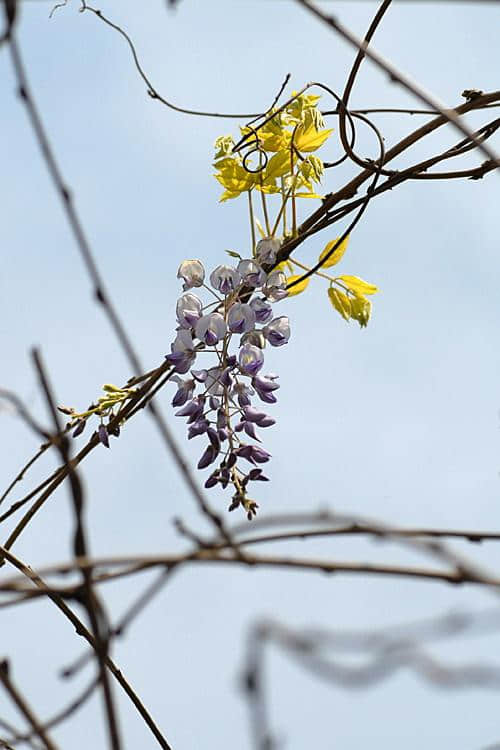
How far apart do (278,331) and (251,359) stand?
0.13 feet

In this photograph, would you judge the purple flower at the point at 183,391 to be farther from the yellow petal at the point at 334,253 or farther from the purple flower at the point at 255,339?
the yellow petal at the point at 334,253

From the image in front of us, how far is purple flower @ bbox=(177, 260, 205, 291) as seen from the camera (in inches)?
47.8

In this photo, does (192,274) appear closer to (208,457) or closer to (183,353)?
(183,353)

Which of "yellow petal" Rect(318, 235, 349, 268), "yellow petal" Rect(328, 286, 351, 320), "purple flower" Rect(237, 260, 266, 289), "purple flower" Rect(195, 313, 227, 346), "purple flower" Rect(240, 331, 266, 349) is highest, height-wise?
"yellow petal" Rect(318, 235, 349, 268)

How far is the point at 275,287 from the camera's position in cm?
119

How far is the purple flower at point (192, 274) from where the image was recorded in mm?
1214

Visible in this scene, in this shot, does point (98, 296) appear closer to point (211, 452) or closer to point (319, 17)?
point (319, 17)

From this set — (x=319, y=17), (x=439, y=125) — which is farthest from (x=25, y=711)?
(x=439, y=125)

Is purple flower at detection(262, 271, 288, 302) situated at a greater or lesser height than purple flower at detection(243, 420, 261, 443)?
greater

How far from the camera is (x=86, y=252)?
0.61 metres

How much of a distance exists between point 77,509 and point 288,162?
831mm

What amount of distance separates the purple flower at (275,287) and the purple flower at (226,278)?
0.10ft

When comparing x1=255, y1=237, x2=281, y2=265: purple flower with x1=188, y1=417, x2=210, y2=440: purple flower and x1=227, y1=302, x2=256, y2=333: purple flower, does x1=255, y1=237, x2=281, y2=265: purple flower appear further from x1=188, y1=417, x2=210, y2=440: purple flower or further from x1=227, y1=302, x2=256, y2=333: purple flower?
x1=188, y1=417, x2=210, y2=440: purple flower

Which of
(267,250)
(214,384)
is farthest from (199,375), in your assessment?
(267,250)
